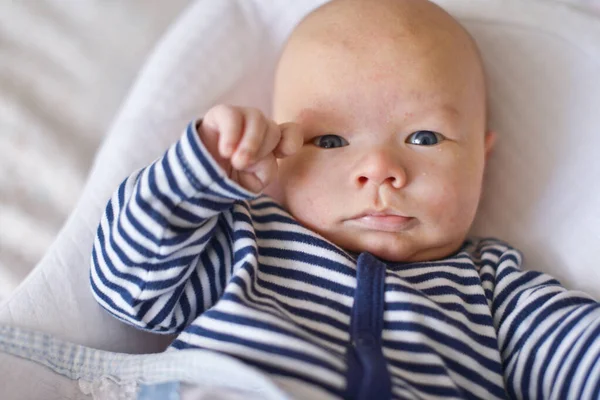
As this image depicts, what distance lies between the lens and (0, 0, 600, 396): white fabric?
0.92 meters

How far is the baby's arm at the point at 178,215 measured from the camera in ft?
2.30

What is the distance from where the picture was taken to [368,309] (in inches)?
30.0

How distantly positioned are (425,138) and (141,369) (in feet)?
1.46

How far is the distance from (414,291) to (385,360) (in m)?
0.10

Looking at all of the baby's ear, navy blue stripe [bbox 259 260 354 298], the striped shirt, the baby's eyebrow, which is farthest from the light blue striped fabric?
the baby's ear

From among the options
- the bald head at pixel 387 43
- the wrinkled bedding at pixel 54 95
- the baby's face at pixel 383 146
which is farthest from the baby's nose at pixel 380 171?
the wrinkled bedding at pixel 54 95

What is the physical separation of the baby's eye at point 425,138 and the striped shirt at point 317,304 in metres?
0.16

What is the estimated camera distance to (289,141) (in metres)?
0.76

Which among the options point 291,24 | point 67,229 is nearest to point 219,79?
point 291,24

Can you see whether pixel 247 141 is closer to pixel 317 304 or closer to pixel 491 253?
pixel 317 304

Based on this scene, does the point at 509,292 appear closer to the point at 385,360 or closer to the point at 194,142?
the point at 385,360

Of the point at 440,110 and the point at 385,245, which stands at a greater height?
the point at 440,110

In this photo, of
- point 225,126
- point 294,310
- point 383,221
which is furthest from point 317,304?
point 225,126

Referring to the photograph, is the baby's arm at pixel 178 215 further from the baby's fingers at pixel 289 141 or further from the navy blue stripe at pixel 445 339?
the navy blue stripe at pixel 445 339
